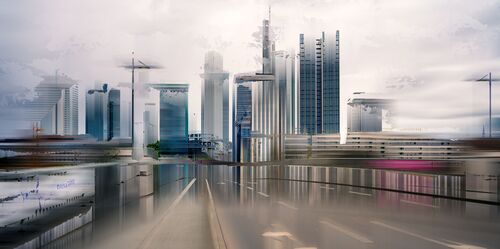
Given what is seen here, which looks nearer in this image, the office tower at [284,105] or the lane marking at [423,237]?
the lane marking at [423,237]

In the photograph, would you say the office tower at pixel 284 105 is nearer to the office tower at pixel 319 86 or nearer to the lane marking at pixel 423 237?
the office tower at pixel 319 86

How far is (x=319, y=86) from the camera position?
38312 mm

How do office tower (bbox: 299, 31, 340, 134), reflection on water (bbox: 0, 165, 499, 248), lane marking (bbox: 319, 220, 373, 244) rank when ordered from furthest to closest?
office tower (bbox: 299, 31, 340, 134)
reflection on water (bbox: 0, 165, 499, 248)
lane marking (bbox: 319, 220, 373, 244)

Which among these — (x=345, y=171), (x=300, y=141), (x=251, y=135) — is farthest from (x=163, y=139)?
(x=345, y=171)

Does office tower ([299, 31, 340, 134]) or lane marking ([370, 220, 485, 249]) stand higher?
office tower ([299, 31, 340, 134])

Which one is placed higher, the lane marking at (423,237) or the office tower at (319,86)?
the office tower at (319,86)

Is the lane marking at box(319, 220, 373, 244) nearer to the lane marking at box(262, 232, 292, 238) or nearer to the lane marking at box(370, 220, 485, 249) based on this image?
the lane marking at box(370, 220, 485, 249)

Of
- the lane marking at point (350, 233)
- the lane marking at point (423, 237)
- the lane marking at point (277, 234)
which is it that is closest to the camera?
the lane marking at point (423, 237)

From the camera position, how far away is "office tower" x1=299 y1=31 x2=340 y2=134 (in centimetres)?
3628

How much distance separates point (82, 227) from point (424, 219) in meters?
9.61

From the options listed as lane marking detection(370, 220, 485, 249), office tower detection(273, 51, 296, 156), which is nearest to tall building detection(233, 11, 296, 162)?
office tower detection(273, 51, 296, 156)

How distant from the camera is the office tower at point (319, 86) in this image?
36.3 meters

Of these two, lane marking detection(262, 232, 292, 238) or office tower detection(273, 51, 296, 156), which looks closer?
lane marking detection(262, 232, 292, 238)

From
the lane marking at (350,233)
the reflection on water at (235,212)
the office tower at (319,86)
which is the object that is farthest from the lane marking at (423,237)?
the office tower at (319,86)
